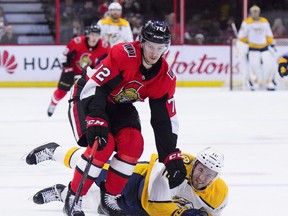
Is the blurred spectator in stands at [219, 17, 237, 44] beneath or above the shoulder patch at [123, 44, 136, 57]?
beneath

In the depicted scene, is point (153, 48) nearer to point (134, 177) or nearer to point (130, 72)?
point (130, 72)

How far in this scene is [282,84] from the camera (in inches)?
442

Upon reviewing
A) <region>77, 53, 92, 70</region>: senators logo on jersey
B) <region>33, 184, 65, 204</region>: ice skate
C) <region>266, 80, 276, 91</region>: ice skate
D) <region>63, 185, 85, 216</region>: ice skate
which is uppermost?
<region>63, 185, 85, 216</region>: ice skate

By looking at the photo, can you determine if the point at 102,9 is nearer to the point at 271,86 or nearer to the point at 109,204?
the point at 271,86

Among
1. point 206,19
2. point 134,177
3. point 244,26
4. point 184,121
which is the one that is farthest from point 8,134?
point 206,19

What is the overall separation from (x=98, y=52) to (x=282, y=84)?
3.85m

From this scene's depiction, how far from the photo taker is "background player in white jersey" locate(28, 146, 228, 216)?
3473mm

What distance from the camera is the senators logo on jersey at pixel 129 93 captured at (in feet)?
11.9

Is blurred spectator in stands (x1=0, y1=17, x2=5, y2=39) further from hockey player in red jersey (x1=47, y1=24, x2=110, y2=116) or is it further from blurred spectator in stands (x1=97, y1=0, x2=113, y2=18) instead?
hockey player in red jersey (x1=47, y1=24, x2=110, y2=116)

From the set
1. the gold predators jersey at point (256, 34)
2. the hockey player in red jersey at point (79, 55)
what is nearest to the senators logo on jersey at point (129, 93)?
the hockey player in red jersey at point (79, 55)

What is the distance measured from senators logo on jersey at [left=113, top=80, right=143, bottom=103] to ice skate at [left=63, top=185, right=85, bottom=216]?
0.47 metres

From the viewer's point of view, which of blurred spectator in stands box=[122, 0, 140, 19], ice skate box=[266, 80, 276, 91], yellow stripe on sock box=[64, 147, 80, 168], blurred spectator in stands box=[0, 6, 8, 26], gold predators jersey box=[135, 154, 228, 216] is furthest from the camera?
blurred spectator in stands box=[122, 0, 140, 19]

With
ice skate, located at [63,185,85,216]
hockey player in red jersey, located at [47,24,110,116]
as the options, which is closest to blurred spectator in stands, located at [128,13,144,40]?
hockey player in red jersey, located at [47,24,110,116]

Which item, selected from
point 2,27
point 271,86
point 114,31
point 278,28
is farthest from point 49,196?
point 278,28
